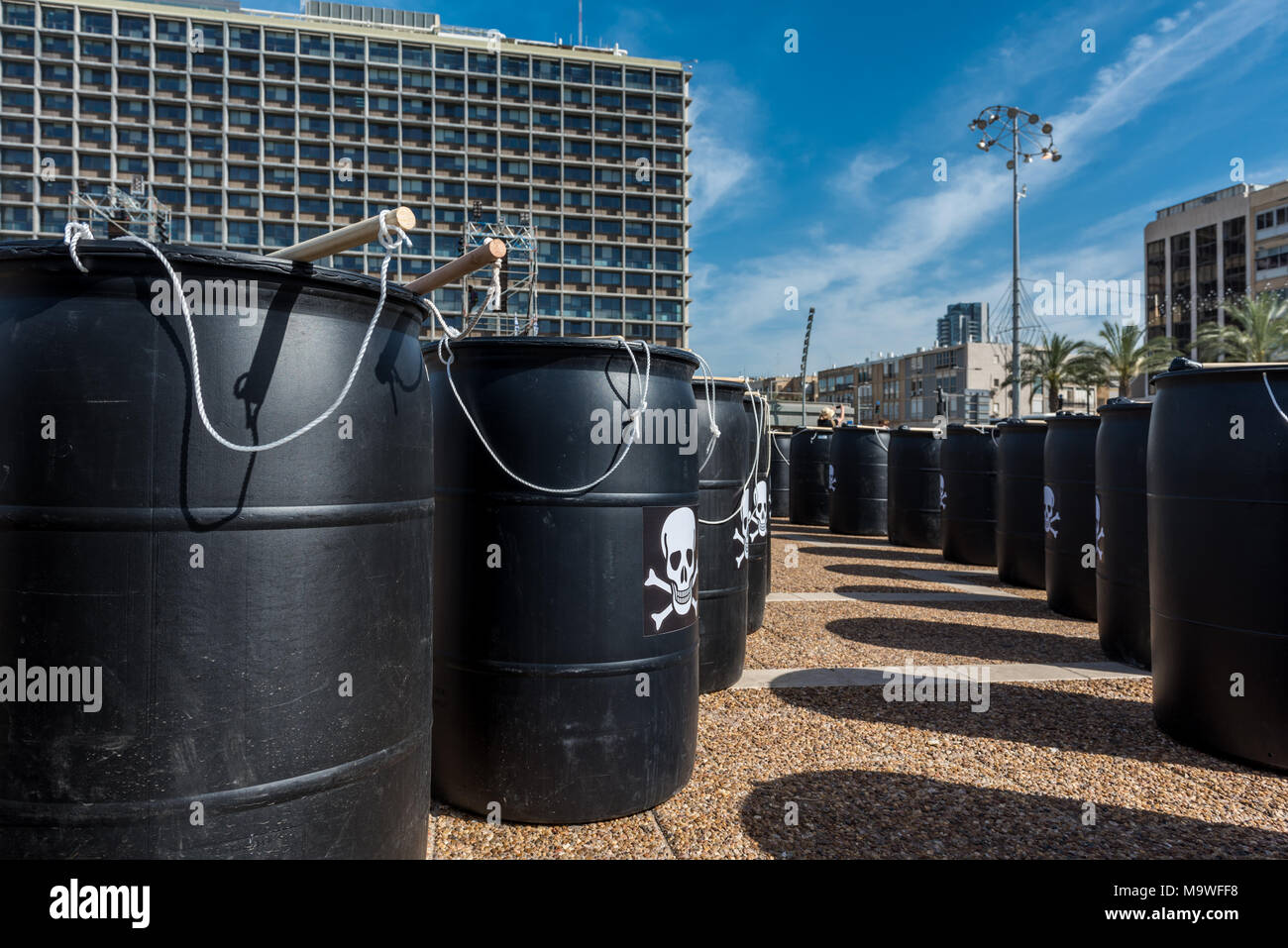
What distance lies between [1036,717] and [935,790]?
5.41 ft

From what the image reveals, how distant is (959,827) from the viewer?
3.66 meters

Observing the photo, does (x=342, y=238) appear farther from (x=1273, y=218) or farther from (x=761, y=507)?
(x=1273, y=218)

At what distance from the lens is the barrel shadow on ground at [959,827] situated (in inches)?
136

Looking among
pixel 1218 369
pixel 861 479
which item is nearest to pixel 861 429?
pixel 861 479

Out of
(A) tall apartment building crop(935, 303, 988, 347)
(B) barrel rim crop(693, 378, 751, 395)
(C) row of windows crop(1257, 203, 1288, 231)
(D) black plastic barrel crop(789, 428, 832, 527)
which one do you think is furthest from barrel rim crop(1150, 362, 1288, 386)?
(A) tall apartment building crop(935, 303, 988, 347)

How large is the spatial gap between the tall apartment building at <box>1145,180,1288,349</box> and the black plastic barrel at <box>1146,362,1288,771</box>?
6268cm

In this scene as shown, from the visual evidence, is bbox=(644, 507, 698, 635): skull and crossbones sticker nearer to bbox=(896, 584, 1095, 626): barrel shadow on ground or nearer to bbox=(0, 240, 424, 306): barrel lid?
bbox=(0, 240, 424, 306): barrel lid

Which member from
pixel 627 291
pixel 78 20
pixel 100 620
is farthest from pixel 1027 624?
pixel 78 20

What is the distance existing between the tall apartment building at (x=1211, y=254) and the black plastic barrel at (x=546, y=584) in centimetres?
6527

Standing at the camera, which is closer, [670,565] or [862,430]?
[670,565]

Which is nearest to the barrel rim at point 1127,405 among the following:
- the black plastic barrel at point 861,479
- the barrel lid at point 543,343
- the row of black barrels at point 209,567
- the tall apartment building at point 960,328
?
the barrel lid at point 543,343

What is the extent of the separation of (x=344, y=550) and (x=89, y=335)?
818 mm

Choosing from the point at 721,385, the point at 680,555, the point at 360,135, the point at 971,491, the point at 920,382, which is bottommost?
the point at 680,555

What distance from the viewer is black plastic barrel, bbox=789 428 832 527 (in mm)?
18219
